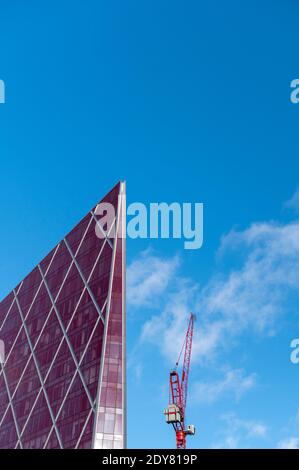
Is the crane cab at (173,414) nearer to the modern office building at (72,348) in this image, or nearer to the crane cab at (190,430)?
the crane cab at (190,430)

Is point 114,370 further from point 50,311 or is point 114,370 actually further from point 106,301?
point 50,311

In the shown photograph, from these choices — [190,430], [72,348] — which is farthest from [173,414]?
[72,348]

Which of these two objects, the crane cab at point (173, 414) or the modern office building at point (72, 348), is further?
the crane cab at point (173, 414)

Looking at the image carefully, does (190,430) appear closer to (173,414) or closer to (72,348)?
(173,414)

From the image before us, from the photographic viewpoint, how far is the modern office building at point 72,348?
74500 mm

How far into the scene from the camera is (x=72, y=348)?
85.5 metres

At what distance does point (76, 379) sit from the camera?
8100 cm

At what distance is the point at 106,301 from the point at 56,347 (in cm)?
1578

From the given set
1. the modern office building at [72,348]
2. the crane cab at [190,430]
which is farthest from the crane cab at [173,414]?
the modern office building at [72,348]

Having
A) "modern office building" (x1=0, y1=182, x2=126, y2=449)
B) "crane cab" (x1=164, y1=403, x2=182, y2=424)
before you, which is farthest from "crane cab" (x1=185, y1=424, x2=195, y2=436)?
"modern office building" (x1=0, y1=182, x2=126, y2=449)

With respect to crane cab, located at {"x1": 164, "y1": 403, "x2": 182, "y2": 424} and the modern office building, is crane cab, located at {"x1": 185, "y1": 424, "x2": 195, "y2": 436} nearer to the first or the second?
crane cab, located at {"x1": 164, "y1": 403, "x2": 182, "y2": 424}
